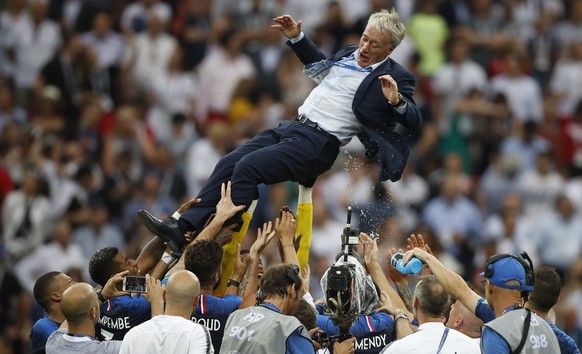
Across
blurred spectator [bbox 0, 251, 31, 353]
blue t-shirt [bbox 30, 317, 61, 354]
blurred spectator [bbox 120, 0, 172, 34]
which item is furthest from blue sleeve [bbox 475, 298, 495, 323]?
blurred spectator [bbox 120, 0, 172, 34]

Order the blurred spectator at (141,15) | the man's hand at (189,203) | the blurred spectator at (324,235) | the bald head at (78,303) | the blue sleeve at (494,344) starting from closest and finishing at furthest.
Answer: the blue sleeve at (494,344), the bald head at (78,303), the man's hand at (189,203), the blurred spectator at (324,235), the blurred spectator at (141,15)

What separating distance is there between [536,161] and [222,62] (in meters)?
5.14

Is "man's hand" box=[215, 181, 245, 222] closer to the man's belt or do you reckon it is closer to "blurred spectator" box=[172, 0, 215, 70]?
the man's belt

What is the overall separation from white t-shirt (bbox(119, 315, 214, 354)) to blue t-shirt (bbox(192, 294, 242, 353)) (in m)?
0.91

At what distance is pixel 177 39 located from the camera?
73.6 feet

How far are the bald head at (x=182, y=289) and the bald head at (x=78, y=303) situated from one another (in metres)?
0.74

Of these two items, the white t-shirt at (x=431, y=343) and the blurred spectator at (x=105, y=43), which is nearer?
the white t-shirt at (x=431, y=343)

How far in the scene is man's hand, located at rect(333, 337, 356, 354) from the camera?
36.1 feet

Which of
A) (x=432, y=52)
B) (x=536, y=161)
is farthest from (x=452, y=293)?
(x=432, y=52)

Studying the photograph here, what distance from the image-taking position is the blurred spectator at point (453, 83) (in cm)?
2184

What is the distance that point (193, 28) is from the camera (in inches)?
893

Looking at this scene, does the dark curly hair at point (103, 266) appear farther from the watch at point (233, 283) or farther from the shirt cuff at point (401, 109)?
the shirt cuff at point (401, 109)

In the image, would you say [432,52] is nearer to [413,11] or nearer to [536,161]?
[413,11]

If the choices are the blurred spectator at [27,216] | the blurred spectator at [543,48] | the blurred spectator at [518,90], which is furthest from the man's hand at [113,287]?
the blurred spectator at [543,48]
